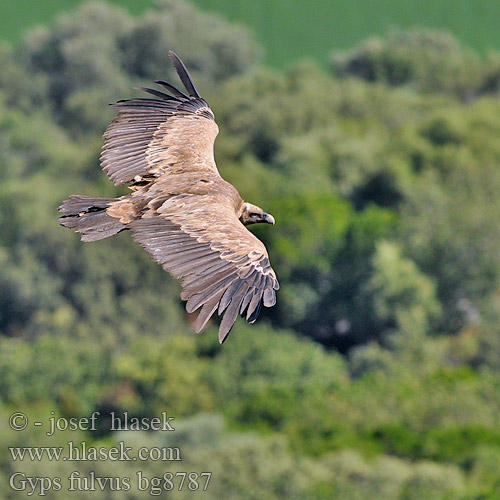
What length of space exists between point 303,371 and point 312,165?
1123 inches

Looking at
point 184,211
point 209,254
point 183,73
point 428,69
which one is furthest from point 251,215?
point 428,69

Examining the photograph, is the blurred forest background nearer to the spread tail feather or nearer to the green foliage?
the green foliage

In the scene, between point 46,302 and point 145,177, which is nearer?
point 145,177

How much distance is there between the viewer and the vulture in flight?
52.8 feet

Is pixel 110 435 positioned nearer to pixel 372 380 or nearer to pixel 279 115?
pixel 372 380

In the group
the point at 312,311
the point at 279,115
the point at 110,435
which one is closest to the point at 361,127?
the point at 279,115

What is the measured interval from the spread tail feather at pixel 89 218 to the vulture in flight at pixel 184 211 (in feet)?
0.04

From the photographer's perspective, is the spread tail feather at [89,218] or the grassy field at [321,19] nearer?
the spread tail feather at [89,218]

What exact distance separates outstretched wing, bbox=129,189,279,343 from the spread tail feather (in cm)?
33

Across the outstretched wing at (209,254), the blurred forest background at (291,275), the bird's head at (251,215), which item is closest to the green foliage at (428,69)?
the blurred forest background at (291,275)

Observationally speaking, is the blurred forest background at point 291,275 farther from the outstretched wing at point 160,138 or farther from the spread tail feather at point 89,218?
the spread tail feather at point 89,218

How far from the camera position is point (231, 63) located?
138 m

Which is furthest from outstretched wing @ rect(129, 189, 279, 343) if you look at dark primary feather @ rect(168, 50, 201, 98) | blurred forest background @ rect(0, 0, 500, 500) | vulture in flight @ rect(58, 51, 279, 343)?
blurred forest background @ rect(0, 0, 500, 500)

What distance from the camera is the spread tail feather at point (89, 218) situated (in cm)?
1734
